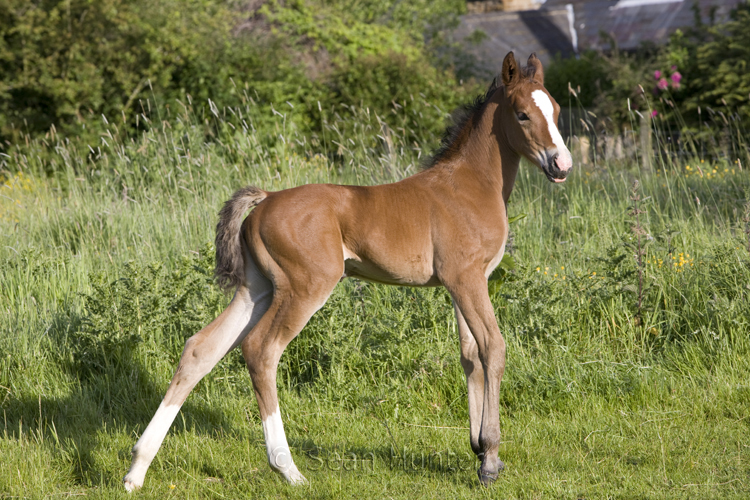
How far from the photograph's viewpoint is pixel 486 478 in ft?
10.9

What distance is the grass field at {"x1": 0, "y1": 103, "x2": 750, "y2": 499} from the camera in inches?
140

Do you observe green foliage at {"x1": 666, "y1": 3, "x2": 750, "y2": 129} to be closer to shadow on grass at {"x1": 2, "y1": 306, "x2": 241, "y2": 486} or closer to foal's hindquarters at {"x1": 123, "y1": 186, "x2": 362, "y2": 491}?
foal's hindquarters at {"x1": 123, "y1": 186, "x2": 362, "y2": 491}

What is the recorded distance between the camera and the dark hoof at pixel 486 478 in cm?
331

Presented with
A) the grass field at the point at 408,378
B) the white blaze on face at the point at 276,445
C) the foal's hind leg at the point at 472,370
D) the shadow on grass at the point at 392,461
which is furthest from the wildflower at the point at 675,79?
the white blaze on face at the point at 276,445

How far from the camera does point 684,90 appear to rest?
12.3m

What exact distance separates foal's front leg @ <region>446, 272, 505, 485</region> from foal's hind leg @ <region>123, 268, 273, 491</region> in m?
1.03

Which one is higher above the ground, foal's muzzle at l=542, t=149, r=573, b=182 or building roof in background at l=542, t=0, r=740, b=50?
foal's muzzle at l=542, t=149, r=573, b=182

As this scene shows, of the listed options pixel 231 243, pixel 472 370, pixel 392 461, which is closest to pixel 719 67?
pixel 472 370

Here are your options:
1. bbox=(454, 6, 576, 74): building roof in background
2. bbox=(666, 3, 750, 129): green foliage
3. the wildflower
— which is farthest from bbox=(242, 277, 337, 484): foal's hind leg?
bbox=(454, 6, 576, 74): building roof in background

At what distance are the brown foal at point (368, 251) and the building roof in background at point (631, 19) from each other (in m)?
20.0

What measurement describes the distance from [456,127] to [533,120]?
529 millimetres

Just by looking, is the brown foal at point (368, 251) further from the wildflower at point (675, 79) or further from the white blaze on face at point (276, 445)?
the wildflower at point (675, 79)

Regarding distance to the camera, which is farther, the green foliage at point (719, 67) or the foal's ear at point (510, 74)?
the green foliage at point (719, 67)

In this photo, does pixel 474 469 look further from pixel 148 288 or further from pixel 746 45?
pixel 746 45
